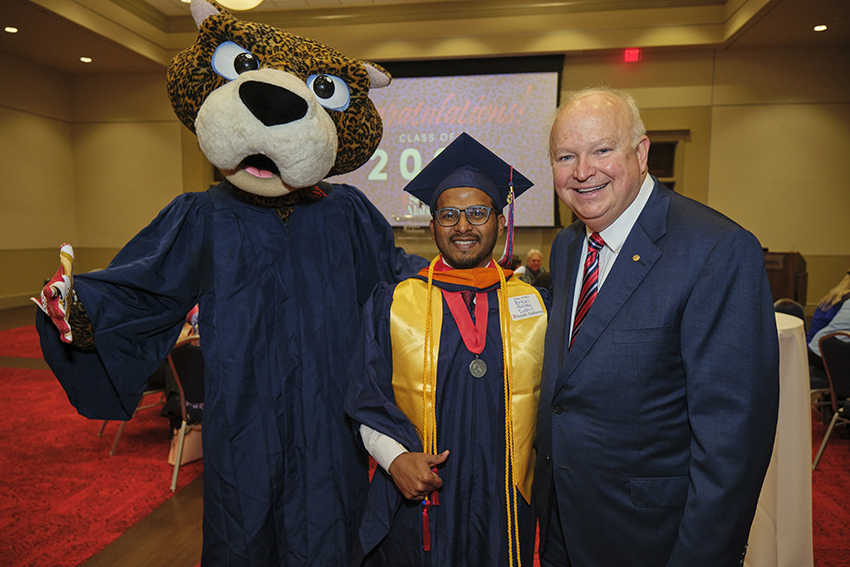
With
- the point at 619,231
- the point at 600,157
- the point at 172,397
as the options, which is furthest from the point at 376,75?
the point at 172,397

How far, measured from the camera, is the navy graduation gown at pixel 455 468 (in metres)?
1.42

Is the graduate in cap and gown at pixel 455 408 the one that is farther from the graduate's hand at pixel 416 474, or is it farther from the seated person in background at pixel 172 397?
the seated person in background at pixel 172 397

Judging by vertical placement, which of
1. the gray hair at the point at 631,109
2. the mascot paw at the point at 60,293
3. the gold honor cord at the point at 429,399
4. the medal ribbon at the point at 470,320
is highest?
the gray hair at the point at 631,109

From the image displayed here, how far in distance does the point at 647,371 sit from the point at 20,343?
25.4 feet

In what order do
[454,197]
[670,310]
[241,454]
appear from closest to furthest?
1. [670,310]
2. [241,454]
3. [454,197]

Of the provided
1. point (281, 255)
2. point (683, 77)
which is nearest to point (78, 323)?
point (281, 255)

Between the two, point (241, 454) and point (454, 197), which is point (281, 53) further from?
point (241, 454)

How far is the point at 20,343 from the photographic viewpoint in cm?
640

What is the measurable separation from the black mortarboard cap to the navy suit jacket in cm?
50

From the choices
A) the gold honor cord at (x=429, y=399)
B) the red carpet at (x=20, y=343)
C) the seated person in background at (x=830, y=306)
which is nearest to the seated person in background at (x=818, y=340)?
the seated person in background at (x=830, y=306)

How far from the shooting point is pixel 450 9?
7.68m

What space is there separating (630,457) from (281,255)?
3.59 ft

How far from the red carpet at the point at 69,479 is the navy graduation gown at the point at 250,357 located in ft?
4.80

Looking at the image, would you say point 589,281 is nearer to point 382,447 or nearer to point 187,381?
point 382,447
